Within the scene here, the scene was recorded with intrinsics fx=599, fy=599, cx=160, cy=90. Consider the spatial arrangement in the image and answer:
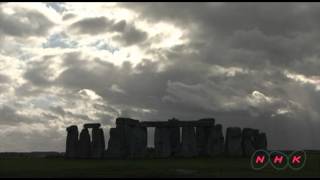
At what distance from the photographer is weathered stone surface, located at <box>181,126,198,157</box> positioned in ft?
140

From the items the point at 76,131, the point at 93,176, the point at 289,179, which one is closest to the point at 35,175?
the point at 93,176

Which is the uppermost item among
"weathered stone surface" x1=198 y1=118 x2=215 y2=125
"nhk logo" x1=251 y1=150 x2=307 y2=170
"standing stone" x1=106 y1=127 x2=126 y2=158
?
"weathered stone surface" x1=198 y1=118 x2=215 y2=125

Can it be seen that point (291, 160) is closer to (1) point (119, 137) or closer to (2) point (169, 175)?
(2) point (169, 175)

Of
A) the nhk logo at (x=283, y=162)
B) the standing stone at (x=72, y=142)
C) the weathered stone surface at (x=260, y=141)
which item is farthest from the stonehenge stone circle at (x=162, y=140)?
the nhk logo at (x=283, y=162)

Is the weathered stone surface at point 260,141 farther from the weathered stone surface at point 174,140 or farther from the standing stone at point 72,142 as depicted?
the standing stone at point 72,142

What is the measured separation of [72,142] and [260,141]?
14582 millimetres

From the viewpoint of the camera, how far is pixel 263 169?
26.8 metres

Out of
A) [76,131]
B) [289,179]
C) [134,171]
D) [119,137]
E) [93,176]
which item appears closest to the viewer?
[289,179]

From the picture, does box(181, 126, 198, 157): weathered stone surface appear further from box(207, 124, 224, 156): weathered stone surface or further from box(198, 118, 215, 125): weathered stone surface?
box(207, 124, 224, 156): weathered stone surface

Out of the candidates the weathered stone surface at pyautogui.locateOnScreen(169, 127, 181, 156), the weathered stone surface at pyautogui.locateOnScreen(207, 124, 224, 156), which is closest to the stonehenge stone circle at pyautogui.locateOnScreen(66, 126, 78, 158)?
the weathered stone surface at pyautogui.locateOnScreen(169, 127, 181, 156)

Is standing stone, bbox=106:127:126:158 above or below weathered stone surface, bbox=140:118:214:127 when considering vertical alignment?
below

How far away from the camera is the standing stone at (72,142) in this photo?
44.1 metres

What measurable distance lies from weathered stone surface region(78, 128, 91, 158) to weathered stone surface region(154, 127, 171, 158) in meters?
4.92

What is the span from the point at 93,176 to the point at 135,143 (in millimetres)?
18604
